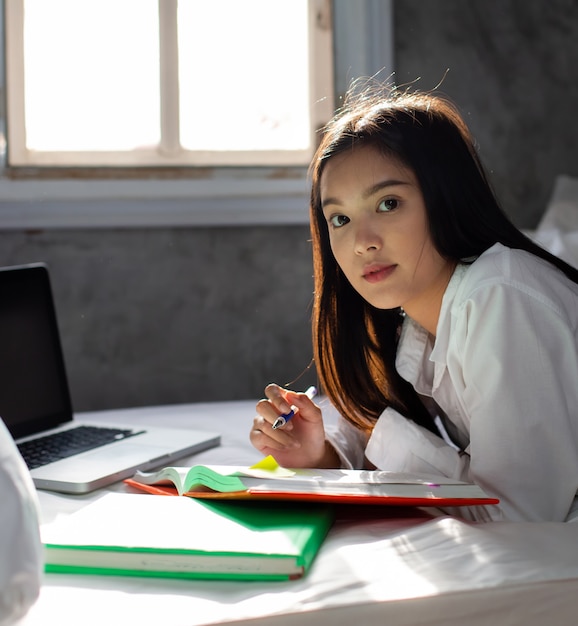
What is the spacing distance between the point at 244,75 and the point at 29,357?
42.6 inches

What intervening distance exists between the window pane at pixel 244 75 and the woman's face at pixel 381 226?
1.07 m

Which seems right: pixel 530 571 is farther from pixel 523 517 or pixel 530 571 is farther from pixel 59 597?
pixel 59 597

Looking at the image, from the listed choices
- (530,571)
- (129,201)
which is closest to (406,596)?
(530,571)

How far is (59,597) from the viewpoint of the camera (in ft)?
2.35

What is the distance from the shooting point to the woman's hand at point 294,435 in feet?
3.93

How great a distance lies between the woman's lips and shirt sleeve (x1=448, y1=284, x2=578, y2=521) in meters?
0.19

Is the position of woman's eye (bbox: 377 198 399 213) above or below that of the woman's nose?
above

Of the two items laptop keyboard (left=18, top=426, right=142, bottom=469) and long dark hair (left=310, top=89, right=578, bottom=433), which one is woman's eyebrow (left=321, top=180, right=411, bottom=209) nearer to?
long dark hair (left=310, top=89, right=578, bottom=433)

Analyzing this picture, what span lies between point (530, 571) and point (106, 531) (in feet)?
1.29

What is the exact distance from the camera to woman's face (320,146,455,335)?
117 cm

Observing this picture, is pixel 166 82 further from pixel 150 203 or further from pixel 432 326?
pixel 432 326

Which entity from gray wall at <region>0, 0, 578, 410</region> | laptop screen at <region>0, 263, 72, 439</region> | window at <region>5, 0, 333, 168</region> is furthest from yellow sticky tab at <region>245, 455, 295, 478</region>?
window at <region>5, 0, 333, 168</region>

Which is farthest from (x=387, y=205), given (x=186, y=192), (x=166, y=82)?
(x=166, y=82)

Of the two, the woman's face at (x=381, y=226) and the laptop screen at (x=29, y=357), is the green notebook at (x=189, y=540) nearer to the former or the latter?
the woman's face at (x=381, y=226)
